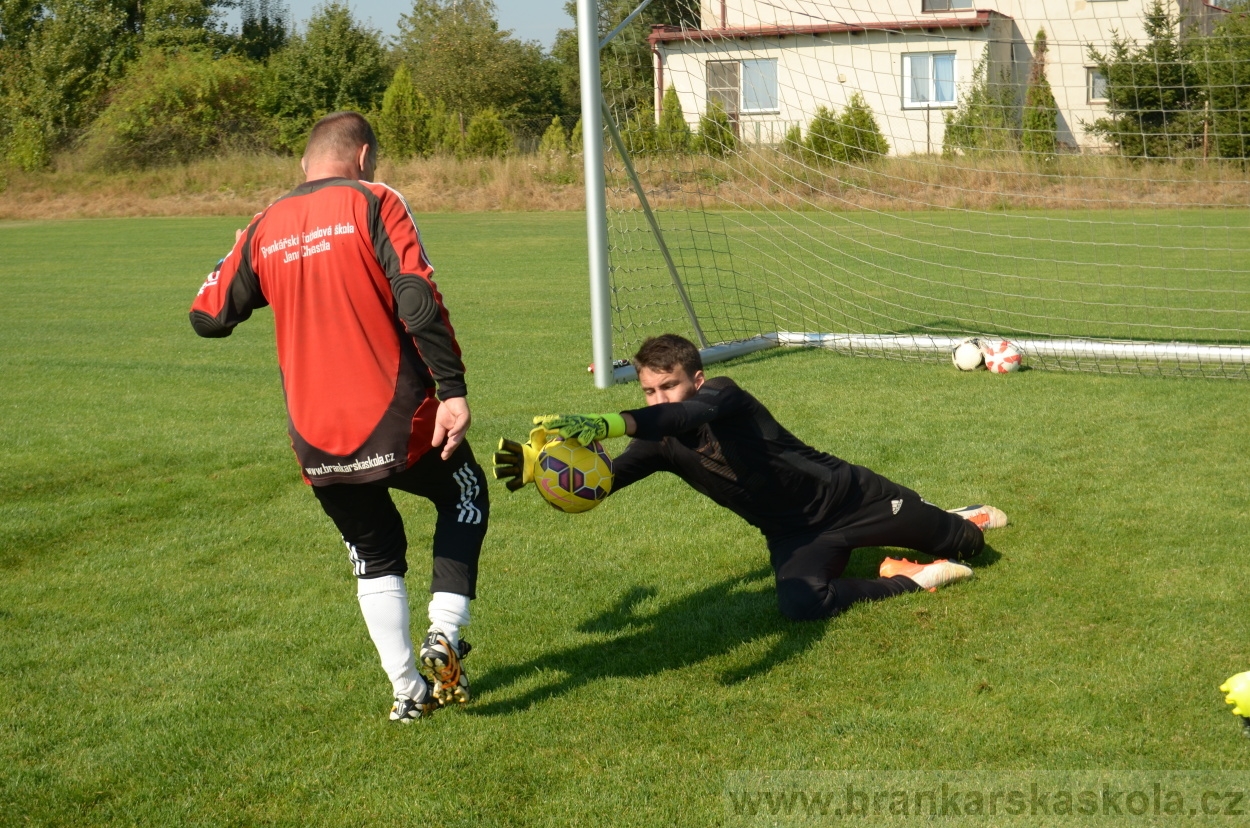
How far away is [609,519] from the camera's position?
5.93 m

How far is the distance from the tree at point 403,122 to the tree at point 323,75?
4.06 metres

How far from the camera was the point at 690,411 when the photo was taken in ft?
12.4

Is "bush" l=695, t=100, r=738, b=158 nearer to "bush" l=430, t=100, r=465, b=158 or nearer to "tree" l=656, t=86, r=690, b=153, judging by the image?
"tree" l=656, t=86, r=690, b=153

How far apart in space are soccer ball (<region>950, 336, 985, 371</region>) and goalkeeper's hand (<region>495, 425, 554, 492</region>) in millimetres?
6535

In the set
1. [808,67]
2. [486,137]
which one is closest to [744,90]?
[808,67]

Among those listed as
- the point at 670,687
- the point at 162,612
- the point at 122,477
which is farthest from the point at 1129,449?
the point at 122,477

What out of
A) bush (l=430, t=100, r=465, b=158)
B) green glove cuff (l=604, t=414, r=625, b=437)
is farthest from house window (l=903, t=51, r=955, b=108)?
bush (l=430, t=100, r=465, b=158)

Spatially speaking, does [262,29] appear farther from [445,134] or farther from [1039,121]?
[1039,121]

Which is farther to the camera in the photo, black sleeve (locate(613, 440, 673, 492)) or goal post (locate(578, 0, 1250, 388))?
goal post (locate(578, 0, 1250, 388))

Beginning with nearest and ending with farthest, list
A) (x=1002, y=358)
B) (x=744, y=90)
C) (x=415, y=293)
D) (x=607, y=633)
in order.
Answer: (x=415, y=293) < (x=607, y=633) < (x=1002, y=358) < (x=744, y=90)

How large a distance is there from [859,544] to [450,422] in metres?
2.14

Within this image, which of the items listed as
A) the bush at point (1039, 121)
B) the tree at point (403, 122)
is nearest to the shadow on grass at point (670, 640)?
the bush at point (1039, 121)

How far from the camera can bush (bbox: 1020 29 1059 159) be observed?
10.8 meters

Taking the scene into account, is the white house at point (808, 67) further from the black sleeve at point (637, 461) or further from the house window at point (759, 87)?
the black sleeve at point (637, 461)
